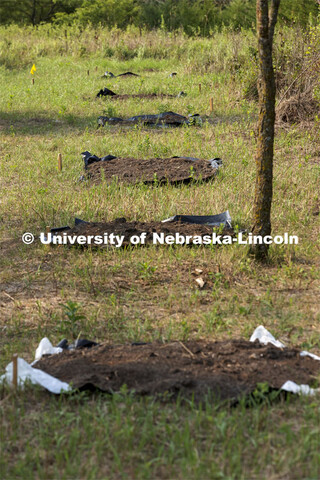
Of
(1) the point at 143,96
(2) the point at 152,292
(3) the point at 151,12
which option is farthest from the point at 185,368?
(3) the point at 151,12

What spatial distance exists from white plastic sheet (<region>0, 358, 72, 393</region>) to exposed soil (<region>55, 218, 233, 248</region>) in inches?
79.2

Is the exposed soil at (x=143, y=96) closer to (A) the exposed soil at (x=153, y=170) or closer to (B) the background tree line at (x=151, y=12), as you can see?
(A) the exposed soil at (x=153, y=170)

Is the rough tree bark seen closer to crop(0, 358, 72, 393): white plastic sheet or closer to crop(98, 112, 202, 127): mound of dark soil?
crop(0, 358, 72, 393): white plastic sheet

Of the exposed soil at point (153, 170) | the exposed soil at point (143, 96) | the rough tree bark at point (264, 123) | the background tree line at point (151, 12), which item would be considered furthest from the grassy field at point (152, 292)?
the background tree line at point (151, 12)

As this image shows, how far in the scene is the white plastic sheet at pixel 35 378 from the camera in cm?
288

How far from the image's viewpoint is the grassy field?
2463 millimetres

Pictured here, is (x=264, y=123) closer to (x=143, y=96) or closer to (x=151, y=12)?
(x=143, y=96)

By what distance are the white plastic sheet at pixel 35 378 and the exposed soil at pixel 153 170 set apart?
3.52m

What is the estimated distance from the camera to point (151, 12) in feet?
93.5

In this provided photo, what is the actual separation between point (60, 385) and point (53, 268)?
6.19ft

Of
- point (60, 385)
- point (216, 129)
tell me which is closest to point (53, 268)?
point (60, 385)

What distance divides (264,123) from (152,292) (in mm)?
1508

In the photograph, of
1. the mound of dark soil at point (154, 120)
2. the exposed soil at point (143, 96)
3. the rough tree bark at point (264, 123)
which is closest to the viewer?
the rough tree bark at point (264, 123)

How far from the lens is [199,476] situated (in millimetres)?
2293
